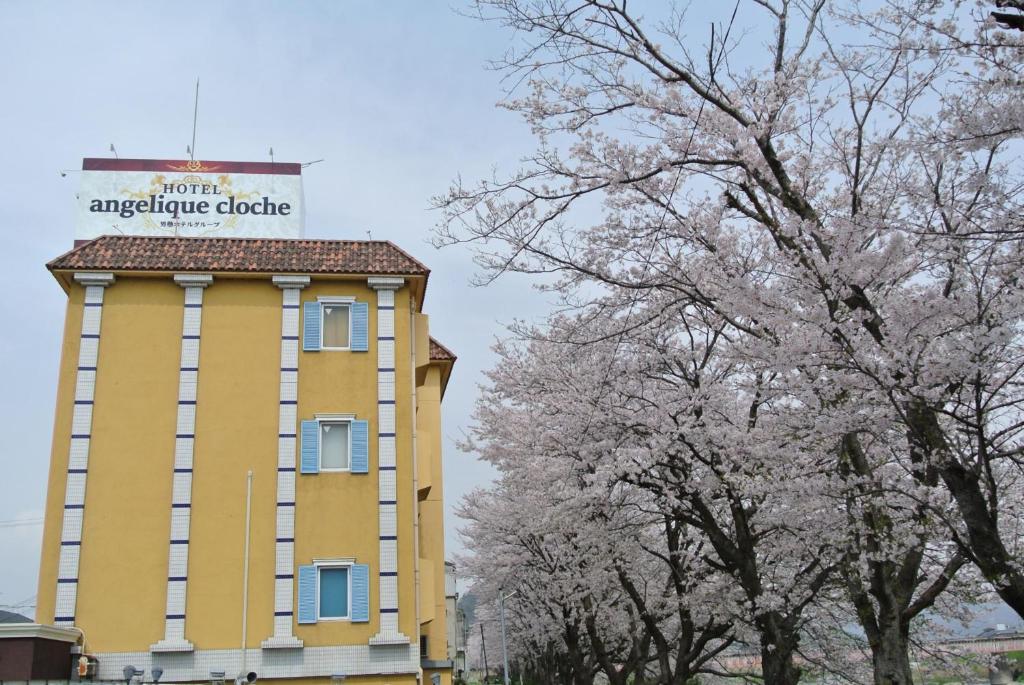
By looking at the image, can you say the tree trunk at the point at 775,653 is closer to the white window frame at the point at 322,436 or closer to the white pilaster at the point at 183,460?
the white window frame at the point at 322,436

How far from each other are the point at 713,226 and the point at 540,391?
877 cm

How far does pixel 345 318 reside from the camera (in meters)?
21.4

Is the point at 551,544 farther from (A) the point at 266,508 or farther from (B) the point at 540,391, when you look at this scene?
(A) the point at 266,508

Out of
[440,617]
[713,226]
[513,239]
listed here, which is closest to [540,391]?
[440,617]

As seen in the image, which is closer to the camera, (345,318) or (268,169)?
(345,318)

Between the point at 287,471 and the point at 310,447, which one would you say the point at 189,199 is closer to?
the point at 310,447

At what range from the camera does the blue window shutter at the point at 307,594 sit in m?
18.8

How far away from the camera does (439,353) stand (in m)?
25.6

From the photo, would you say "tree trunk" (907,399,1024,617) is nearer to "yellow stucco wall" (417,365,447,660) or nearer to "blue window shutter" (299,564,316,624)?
"blue window shutter" (299,564,316,624)

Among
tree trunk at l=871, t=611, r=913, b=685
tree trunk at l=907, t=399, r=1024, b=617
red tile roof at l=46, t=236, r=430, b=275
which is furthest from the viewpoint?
red tile roof at l=46, t=236, r=430, b=275

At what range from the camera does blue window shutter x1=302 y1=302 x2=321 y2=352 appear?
20984 mm

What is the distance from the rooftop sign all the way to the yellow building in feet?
5.69

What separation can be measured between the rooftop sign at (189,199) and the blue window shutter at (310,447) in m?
5.69

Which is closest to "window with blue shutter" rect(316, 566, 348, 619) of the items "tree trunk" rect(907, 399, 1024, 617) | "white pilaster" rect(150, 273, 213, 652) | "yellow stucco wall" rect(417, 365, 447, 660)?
"white pilaster" rect(150, 273, 213, 652)
